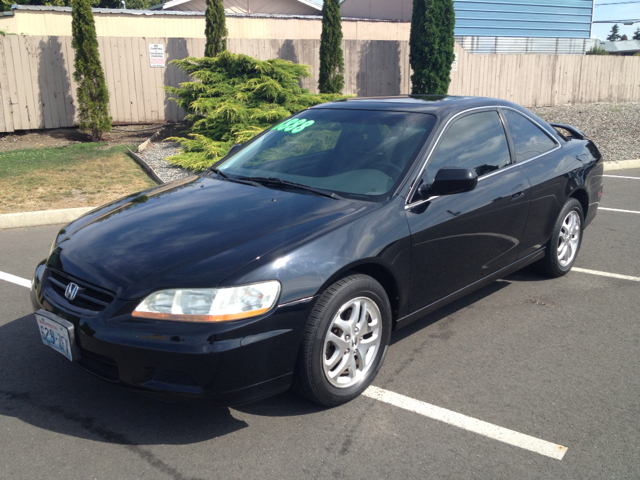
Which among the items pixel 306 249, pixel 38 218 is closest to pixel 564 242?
pixel 306 249

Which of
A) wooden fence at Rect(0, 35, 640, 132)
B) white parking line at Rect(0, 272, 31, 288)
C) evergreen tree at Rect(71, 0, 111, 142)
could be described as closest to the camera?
white parking line at Rect(0, 272, 31, 288)

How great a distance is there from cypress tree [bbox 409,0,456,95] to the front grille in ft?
51.8

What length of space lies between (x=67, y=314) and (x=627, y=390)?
3.21m

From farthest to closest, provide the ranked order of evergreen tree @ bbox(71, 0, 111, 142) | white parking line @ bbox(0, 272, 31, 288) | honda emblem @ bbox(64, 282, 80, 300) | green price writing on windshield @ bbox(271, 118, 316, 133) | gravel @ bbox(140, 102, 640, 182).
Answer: evergreen tree @ bbox(71, 0, 111, 142), gravel @ bbox(140, 102, 640, 182), white parking line @ bbox(0, 272, 31, 288), green price writing on windshield @ bbox(271, 118, 316, 133), honda emblem @ bbox(64, 282, 80, 300)

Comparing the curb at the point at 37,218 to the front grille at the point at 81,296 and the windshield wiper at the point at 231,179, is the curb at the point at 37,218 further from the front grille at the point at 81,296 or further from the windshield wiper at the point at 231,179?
the front grille at the point at 81,296

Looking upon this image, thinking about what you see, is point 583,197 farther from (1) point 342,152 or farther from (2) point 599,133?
(2) point 599,133

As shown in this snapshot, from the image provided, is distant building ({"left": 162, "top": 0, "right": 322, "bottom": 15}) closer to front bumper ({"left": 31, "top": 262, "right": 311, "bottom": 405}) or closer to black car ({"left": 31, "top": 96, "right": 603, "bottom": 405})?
black car ({"left": 31, "top": 96, "right": 603, "bottom": 405})

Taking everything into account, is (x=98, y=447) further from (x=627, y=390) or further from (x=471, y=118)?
(x=471, y=118)

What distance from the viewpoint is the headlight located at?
281 cm

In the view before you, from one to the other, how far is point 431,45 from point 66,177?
39.5 feet

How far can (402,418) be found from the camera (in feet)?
10.6

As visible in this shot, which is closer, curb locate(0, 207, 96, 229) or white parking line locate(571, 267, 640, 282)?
white parking line locate(571, 267, 640, 282)

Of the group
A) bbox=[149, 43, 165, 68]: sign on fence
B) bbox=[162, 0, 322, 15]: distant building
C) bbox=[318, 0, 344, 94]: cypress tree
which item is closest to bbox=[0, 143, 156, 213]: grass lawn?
bbox=[149, 43, 165, 68]: sign on fence

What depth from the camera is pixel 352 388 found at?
3352 millimetres
